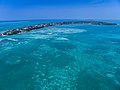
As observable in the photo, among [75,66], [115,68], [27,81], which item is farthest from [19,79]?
[115,68]

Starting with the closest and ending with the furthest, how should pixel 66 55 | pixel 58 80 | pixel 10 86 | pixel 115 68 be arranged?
pixel 10 86 < pixel 58 80 < pixel 115 68 < pixel 66 55

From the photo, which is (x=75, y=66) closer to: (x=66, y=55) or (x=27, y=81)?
(x=66, y=55)

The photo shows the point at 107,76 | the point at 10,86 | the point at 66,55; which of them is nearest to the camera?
the point at 10,86

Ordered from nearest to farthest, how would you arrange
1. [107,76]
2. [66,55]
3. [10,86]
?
[10,86], [107,76], [66,55]

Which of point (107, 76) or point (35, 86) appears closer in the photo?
point (35, 86)

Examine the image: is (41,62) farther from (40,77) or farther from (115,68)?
(115,68)

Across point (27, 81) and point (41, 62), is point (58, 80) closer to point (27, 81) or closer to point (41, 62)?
point (27, 81)

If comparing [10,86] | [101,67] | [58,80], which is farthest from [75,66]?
[10,86]

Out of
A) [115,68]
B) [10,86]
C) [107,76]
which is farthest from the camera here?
[115,68]

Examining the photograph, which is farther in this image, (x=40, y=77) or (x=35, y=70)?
(x=35, y=70)
